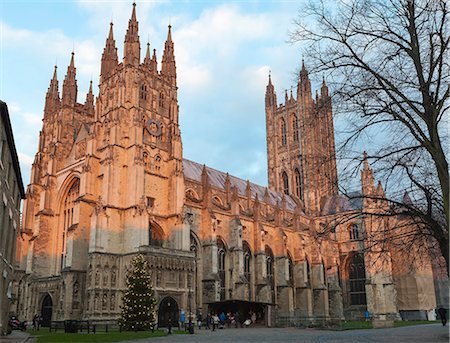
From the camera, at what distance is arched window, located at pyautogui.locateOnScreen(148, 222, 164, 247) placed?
4194cm

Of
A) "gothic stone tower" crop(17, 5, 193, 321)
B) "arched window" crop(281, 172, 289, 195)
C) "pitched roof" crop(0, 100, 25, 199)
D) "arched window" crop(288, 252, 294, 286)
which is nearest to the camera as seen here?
"pitched roof" crop(0, 100, 25, 199)

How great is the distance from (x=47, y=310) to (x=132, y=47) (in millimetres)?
26545

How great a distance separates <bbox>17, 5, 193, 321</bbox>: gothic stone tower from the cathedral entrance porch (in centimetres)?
321

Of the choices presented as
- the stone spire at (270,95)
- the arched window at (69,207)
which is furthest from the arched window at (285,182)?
the arched window at (69,207)

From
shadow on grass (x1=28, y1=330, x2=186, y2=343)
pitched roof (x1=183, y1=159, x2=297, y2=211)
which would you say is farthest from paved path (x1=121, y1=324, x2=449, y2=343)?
pitched roof (x1=183, y1=159, x2=297, y2=211)

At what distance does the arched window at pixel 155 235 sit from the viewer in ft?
138

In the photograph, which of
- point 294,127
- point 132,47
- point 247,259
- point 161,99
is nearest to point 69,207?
point 161,99

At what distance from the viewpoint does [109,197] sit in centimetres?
3984

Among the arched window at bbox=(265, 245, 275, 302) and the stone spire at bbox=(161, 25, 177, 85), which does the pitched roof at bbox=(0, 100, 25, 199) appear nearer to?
the stone spire at bbox=(161, 25, 177, 85)

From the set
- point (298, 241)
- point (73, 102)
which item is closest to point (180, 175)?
point (73, 102)

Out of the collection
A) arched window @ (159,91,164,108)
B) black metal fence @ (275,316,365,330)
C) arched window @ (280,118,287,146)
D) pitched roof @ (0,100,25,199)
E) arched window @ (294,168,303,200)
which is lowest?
black metal fence @ (275,316,365,330)

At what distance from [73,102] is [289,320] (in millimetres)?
35304

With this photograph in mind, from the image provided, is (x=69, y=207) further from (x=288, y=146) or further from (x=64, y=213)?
(x=288, y=146)

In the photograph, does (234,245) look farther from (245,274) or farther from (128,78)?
(128,78)
